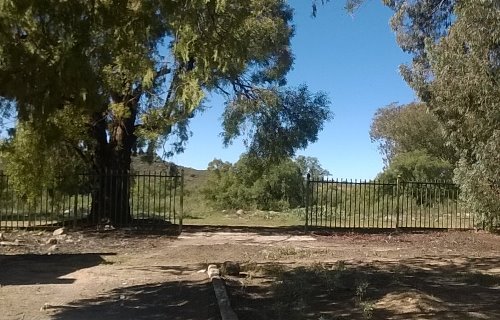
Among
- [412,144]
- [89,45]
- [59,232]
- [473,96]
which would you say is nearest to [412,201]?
[473,96]

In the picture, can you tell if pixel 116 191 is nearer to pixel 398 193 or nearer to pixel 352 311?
pixel 398 193

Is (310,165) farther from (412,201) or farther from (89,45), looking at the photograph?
(89,45)

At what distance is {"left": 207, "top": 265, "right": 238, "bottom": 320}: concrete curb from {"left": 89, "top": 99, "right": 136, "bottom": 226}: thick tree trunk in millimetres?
8670

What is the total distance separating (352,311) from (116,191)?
1334 cm

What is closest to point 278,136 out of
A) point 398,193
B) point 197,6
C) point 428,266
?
point 398,193

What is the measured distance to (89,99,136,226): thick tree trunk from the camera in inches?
795

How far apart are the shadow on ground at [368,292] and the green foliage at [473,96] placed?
4.64 metres

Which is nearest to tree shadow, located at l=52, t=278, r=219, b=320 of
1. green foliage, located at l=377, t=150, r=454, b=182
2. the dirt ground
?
the dirt ground

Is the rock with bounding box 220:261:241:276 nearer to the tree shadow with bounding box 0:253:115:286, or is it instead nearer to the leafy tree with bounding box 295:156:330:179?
the tree shadow with bounding box 0:253:115:286

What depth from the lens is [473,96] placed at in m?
16.6

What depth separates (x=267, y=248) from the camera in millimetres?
16203

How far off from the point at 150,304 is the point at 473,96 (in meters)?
11.0

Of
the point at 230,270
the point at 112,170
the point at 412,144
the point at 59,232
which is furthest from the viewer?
the point at 412,144

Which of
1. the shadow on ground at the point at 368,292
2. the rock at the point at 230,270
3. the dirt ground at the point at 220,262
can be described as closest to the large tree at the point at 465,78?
the dirt ground at the point at 220,262
